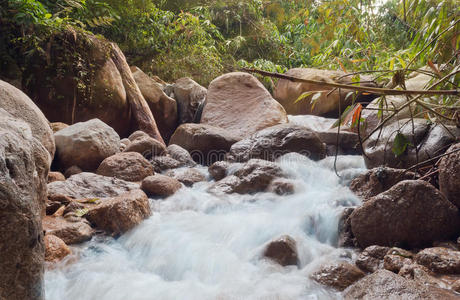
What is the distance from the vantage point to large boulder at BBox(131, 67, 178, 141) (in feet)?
24.9

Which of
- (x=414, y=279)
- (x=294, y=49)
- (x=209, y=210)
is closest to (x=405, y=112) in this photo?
(x=209, y=210)

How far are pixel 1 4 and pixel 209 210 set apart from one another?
453 centimetres

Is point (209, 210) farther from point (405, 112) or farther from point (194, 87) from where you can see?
point (194, 87)

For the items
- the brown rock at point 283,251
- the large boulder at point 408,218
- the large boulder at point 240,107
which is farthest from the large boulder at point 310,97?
the brown rock at point 283,251

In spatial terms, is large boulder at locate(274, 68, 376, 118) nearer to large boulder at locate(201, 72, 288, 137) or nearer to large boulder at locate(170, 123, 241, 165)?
large boulder at locate(201, 72, 288, 137)

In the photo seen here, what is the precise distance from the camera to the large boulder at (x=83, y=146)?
466 centimetres

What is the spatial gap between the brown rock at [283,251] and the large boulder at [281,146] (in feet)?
8.67

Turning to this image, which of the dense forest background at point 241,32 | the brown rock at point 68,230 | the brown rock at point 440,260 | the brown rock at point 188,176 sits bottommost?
the brown rock at point 188,176

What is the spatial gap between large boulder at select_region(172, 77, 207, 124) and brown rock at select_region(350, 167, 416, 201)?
483 centimetres

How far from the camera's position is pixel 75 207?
344 centimetres

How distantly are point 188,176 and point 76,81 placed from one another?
268cm

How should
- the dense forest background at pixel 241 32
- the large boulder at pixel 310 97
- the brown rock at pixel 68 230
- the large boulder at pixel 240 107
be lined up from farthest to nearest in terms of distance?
the large boulder at pixel 310 97 < the large boulder at pixel 240 107 < the dense forest background at pixel 241 32 < the brown rock at pixel 68 230

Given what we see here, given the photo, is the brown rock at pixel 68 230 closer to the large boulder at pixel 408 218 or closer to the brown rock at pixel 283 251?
the brown rock at pixel 283 251

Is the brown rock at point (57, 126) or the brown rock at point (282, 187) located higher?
the brown rock at point (57, 126)
